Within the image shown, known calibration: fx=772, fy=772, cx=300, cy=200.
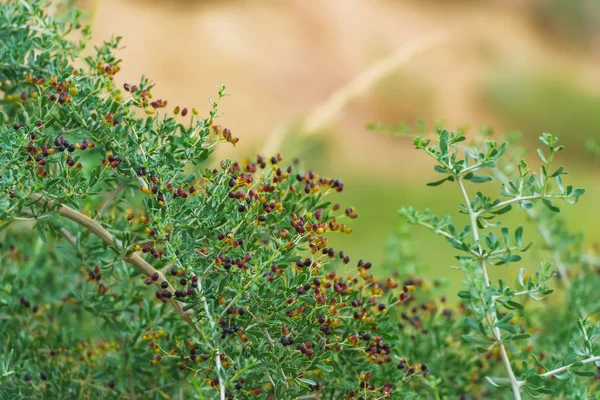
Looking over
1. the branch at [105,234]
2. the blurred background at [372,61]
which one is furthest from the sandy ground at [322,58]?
the branch at [105,234]

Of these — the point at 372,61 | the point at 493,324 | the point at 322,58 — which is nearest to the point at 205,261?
the point at 493,324

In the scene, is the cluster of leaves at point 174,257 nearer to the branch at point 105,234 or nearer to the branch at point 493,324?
the branch at point 105,234

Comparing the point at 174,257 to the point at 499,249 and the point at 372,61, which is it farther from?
the point at 372,61

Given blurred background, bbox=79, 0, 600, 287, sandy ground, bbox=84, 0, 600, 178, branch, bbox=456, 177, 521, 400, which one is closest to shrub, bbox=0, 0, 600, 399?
branch, bbox=456, 177, 521, 400

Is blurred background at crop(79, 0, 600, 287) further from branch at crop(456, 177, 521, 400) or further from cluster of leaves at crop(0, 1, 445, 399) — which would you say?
branch at crop(456, 177, 521, 400)

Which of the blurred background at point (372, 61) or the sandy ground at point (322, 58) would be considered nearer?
the blurred background at point (372, 61)
